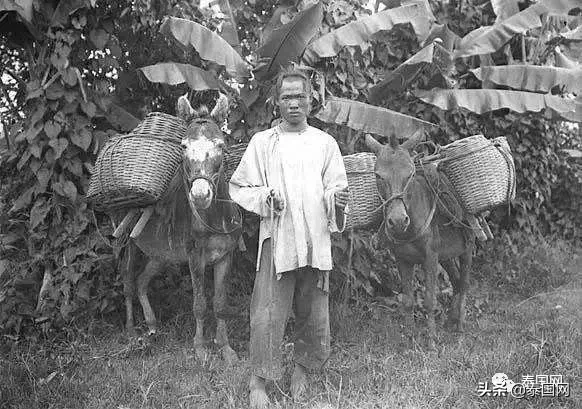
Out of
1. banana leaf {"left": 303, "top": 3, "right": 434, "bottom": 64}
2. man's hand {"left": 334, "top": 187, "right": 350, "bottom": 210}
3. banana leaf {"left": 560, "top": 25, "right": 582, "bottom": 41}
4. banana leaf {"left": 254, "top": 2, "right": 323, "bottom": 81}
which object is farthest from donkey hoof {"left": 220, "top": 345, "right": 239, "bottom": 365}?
banana leaf {"left": 560, "top": 25, "right": 582, "bottom": 41}

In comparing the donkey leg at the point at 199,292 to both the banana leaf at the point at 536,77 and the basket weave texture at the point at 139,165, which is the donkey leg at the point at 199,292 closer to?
the basket weave texture at the point at 139,165

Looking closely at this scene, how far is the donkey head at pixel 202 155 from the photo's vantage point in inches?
172

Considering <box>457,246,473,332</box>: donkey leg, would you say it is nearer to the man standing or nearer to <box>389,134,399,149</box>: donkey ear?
<box>389,134,399,149</box>: donkey ear

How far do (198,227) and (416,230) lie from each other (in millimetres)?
1966

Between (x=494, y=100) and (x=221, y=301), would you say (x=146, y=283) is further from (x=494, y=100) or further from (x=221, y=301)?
(x=494, y=100)

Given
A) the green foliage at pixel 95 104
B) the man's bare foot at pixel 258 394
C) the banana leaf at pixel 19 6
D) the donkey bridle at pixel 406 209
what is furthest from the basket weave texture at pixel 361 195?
the banana leaf at pixel 19 6

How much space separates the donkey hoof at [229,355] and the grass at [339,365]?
76 millimetres

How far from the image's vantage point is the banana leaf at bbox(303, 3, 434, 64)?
6.20 meters

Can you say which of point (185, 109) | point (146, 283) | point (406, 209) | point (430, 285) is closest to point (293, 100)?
point (185, 109)

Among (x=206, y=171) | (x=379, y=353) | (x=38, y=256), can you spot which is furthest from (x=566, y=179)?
(x=38, y=256)

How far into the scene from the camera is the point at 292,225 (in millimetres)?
3992

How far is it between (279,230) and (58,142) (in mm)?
2774

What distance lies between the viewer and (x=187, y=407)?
13.7ft

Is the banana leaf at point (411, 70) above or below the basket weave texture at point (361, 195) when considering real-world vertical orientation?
above
